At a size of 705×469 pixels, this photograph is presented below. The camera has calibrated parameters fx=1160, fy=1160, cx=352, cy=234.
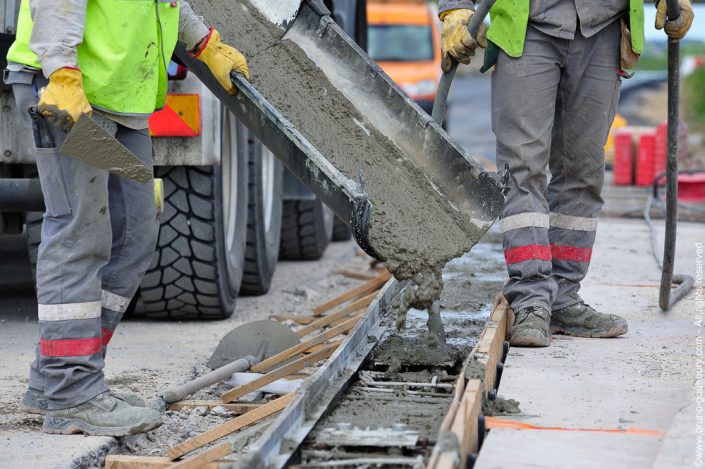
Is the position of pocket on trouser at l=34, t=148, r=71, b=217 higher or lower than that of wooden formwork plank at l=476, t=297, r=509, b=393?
higher

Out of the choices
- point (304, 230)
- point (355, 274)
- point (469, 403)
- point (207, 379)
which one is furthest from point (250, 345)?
point (304, 230)

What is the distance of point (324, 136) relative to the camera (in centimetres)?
527

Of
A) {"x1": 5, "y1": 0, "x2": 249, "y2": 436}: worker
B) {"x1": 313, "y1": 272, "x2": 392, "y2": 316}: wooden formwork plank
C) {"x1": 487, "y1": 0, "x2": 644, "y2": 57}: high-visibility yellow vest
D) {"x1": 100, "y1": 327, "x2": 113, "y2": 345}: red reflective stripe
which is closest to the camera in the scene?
{"x1": 5, "y1": 0, "x2": 249, "y2": 436}: worker

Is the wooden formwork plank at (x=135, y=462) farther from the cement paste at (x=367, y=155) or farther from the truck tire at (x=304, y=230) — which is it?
the truck tire at (x=304, y=230)

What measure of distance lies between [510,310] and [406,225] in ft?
1.89

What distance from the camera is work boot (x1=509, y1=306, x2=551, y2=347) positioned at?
4648mm

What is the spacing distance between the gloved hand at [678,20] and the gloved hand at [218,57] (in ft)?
6.03

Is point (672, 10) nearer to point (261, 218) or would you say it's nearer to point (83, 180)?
point (83, 180)

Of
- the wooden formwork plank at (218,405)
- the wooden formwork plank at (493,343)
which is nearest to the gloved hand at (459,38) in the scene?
the wooden formwork plank at (493,343)

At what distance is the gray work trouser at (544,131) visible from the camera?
15.6 ft

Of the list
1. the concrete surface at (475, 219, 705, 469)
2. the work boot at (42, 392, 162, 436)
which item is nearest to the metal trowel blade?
the work boot at (42, 392, 162, 436)

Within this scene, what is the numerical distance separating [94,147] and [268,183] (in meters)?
3.76

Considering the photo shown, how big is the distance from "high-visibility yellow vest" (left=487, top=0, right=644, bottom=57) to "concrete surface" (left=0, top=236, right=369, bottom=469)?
1964mm

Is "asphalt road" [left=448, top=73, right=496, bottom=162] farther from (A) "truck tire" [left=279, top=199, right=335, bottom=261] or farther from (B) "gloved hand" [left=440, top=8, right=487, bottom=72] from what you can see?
(B) "gloved hand" [left=440, top=8, right=487, bottom=72]
